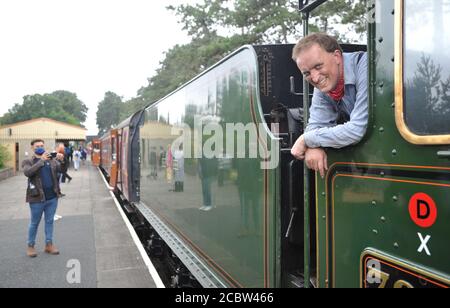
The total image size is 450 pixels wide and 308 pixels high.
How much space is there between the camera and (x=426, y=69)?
153 centimetres

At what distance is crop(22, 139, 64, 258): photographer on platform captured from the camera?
6.18 m

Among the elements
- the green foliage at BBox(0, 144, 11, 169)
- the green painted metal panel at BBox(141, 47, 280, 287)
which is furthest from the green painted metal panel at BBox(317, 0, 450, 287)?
the green foliage at BBox(0, 144, 11, 169)

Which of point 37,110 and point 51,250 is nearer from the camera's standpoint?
point 51,250

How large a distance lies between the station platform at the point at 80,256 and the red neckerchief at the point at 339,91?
10.7 ft

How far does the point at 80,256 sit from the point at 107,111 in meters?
144

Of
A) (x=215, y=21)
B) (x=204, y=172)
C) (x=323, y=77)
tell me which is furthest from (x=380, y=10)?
(x=215, y=21)

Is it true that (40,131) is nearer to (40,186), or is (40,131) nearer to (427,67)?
(40,186)

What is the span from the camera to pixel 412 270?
1555mm

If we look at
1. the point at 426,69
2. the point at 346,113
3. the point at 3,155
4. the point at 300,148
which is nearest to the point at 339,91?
the point at 346,113

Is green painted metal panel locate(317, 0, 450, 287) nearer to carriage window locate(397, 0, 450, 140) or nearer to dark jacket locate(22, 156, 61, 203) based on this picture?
carriage window locate(397, 0, 450, 140)

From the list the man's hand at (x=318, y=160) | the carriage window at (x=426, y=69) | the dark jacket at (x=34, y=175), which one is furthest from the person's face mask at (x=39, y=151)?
the carriage window at (x=426, y=69)

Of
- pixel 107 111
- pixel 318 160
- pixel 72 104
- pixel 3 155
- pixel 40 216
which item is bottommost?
pixel 40 216
